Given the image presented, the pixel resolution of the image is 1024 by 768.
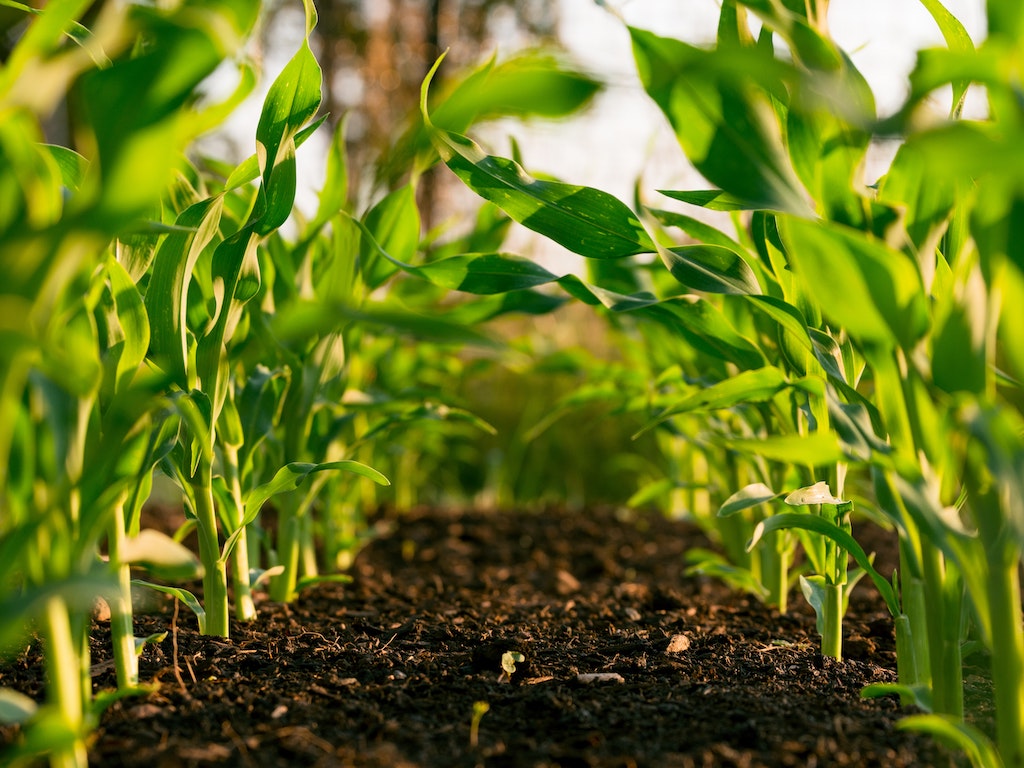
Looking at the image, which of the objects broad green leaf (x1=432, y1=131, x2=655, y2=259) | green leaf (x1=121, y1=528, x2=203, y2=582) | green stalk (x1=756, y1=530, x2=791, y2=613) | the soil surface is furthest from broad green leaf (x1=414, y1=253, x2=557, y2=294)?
green stalk (x1=756, y1=530, x2=791, y2=613)

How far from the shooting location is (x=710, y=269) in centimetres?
112

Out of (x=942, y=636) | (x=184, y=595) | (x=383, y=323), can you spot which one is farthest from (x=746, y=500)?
(x=184, y=595)

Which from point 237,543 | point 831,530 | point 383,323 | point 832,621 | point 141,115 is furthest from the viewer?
point 237,543

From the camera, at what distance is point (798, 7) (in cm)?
91

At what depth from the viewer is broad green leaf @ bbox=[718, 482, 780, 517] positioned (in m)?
0.98

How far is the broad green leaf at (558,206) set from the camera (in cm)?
109

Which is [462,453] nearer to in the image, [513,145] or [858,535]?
[858,535]

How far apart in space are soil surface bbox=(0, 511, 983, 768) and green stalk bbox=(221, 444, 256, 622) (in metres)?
0.05

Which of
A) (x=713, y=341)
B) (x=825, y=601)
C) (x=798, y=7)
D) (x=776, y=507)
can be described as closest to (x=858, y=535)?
(x=776, y=507)

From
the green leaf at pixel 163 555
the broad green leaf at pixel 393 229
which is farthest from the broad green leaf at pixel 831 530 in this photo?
the broad green leaf at pixel 393 229

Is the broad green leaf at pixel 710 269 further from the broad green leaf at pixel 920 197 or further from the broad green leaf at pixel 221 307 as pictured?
the broad green leaf at pixel 221 307

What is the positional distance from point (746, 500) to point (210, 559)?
782mm

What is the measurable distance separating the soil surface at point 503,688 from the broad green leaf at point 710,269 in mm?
526

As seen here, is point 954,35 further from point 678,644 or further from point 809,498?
point 678,644
